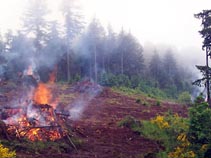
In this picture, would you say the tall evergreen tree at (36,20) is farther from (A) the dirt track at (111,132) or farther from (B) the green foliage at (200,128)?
(B) the green foliage at (200,128)

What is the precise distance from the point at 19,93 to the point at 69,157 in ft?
71.4

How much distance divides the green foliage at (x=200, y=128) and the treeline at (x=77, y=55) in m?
30.6

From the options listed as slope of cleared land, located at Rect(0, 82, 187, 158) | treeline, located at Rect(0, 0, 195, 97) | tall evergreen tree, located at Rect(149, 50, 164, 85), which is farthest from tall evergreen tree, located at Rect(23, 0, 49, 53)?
tall evergreen tree, located at Rect(149, 50, 164, 85)

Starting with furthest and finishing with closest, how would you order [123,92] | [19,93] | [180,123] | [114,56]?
[114,56] < [123,92] < [19,93] < [180,123]

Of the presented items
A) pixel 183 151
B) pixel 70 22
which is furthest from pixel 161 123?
pixel 70 22

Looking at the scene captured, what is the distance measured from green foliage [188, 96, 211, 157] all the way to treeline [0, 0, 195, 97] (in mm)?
30611

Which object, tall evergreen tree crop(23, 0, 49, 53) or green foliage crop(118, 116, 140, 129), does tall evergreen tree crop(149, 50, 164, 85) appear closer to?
tall evergreen tree crop(23, 0, 49, 53)

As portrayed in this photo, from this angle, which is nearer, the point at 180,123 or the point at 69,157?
the point at 69,157

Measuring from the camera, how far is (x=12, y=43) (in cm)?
5356

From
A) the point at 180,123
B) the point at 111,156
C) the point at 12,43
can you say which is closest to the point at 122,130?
the point at 180,123

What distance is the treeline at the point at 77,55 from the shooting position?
49750mm

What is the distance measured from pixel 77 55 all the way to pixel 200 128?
133ft

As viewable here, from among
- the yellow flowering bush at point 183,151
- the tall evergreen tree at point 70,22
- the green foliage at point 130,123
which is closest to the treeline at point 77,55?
the tall evergreen tree at point 70,22

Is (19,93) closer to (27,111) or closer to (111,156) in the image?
(27,111)
